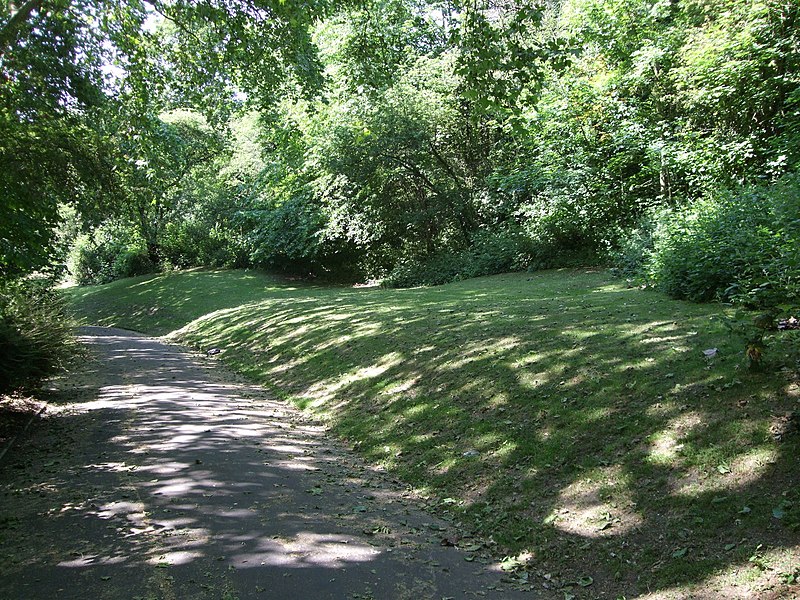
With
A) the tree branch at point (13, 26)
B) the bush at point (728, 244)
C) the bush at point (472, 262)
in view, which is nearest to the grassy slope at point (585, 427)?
the bush at point (728, 244)

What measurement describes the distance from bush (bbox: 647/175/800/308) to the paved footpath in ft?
15.8

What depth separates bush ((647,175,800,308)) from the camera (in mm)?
7785

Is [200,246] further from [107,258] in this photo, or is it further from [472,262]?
[472,262]

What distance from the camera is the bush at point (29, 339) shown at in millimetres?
8055

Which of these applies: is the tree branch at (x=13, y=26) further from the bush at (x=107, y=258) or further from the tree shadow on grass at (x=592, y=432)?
the bush at (x=107, y=258)

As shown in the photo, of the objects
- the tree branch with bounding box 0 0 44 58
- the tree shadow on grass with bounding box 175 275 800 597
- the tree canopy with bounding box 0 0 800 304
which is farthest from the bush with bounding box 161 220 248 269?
the tree shadow on grass with bounding box 175 275 800 597

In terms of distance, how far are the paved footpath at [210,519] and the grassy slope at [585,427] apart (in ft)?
1.79

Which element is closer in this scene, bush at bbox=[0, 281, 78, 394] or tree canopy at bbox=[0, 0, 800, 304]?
bush at bbox=[0, 281, 78, 394]

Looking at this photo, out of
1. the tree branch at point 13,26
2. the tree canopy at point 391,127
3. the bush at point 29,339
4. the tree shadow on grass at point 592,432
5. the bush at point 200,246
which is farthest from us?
the bush at point 200,246

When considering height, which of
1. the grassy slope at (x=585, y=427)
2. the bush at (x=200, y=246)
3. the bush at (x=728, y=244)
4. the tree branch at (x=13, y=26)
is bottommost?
the grassy slope at (x=585, y=427)

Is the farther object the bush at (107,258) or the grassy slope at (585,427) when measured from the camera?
the bush at (107,258)

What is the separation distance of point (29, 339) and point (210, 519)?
Answer: 5007mm

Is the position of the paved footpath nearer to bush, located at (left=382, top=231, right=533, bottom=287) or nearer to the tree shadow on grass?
the tree shadow on grass

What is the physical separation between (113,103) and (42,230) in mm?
3008
